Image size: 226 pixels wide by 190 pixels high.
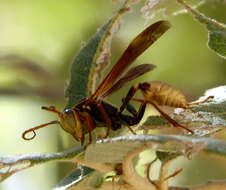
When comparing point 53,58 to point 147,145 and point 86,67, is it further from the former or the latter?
point 147,145

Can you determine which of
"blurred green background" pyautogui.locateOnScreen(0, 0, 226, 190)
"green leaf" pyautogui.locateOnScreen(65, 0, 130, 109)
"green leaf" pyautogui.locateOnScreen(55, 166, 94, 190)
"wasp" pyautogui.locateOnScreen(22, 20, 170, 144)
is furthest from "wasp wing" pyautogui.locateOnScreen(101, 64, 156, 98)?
"blurred green background" pyautogui.locateOnScreen(0, 0, 226, 190)

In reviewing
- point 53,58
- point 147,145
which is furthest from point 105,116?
point 53,58

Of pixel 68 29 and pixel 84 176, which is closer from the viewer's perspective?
pixel 84 176

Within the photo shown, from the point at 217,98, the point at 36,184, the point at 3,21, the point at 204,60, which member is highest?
the point at 3,21

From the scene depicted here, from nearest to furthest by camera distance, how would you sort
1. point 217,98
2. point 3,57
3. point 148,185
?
point 148,185 → point 217,98 → point 3,57

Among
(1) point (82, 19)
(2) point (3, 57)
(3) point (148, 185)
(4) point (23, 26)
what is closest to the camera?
(3) point (148, 185)

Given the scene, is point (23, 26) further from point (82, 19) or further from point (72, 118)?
point (72, 118)

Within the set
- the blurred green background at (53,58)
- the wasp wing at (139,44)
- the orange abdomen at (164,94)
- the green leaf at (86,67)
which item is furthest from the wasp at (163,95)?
the blurred green background at (53,58)

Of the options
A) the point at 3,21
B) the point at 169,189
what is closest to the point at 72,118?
the point at 169,189
